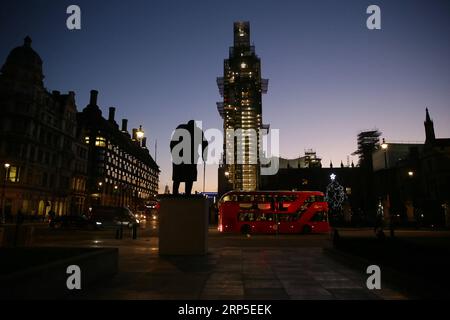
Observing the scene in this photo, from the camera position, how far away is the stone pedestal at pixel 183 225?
13078 mm

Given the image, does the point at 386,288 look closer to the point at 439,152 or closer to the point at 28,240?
the point at 28,240

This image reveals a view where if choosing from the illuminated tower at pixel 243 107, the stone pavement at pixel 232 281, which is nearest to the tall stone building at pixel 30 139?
the stone pavement at pixel 232 281

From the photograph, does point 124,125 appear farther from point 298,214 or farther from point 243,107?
point 298,214

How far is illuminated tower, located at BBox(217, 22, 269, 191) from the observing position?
12650 centimetres

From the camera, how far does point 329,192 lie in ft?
315

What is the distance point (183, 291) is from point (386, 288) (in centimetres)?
481

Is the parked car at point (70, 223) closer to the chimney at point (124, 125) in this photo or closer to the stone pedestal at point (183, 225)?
the stone pedestal at point (183, 225)

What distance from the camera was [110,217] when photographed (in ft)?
123

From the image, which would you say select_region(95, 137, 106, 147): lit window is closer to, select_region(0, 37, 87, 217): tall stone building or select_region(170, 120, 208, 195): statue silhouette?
select_region(0, 37, 87, 217): tall stone building

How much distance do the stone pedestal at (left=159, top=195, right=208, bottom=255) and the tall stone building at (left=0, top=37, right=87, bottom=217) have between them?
127ft

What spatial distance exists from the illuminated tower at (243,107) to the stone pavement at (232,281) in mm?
110988

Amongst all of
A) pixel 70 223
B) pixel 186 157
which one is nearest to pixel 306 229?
pixel 186 157
